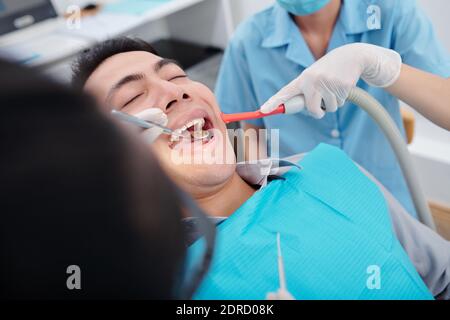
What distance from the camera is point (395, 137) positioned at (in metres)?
1.00

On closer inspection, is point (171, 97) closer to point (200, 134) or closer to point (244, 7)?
point (200, 134)

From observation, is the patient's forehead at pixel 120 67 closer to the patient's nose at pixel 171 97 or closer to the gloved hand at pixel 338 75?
the patient's nose at pixel 171 97

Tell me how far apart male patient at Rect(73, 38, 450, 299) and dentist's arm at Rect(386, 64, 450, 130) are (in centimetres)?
22

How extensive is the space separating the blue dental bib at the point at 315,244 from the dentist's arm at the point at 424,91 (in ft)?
0.77

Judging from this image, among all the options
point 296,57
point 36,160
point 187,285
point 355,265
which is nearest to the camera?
point 36,160

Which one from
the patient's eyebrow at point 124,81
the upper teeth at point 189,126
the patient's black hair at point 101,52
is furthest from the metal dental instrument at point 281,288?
the patient's black hair at point 101,52

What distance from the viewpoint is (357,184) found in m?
1.02

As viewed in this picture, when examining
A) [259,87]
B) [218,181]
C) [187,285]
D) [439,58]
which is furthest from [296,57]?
[187,285]

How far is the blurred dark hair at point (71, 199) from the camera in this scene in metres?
0.27
